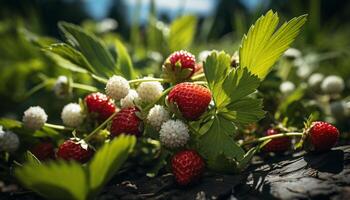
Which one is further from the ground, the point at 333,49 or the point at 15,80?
the point at 15,80

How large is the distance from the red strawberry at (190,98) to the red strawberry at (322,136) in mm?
155

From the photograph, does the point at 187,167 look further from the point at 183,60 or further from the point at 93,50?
the point at 93,50

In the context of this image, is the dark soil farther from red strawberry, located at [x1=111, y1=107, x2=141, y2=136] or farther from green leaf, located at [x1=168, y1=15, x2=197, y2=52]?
green leaf, located at [x1=168, y1=15, x2=197, y2=52]

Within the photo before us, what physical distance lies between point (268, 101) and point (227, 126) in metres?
0.29

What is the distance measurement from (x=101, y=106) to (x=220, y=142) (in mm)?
196

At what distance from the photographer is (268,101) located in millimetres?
821

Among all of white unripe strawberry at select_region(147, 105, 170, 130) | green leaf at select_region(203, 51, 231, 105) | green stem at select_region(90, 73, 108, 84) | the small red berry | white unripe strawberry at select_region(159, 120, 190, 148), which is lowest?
white unripe strawberry at select_region(159, 120, 190, 148)

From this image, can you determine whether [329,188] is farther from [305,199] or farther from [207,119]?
[207,119]

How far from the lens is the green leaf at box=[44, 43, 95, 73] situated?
0.67 meters

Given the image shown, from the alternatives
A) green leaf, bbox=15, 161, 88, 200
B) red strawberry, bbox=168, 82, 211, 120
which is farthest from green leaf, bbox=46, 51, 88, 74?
green leaf, bbox=15, 161, 88, 200

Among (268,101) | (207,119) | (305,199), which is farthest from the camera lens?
(268,101)

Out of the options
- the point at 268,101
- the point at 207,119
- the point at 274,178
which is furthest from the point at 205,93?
the point at 268,101

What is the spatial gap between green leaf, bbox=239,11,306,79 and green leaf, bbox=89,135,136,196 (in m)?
0.22

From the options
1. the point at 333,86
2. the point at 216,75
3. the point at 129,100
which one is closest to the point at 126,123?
the point at 129,100
